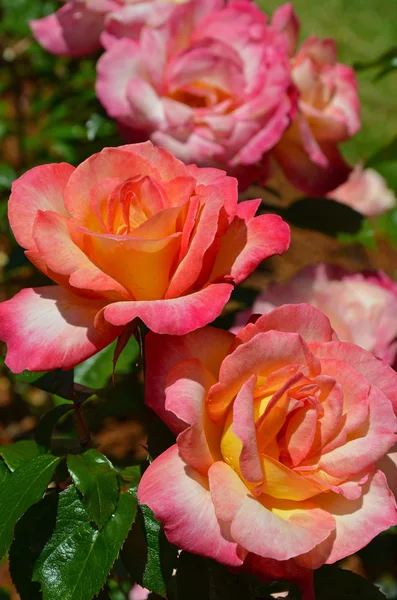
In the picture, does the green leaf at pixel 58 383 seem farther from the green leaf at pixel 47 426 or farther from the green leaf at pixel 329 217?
the green leaf at pixel 329 217

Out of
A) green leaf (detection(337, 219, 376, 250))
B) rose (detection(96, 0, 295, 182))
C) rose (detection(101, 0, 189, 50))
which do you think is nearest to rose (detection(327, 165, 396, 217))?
green leaf (detection(337, 219, 376, 250))

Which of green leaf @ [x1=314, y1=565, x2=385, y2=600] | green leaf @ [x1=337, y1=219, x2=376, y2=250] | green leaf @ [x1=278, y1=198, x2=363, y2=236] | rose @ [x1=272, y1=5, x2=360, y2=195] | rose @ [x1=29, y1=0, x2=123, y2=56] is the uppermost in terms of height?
rose @ [x1=29, y1=0, x2=123, y2=56]

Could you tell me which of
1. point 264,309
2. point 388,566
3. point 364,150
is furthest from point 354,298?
point 364,150

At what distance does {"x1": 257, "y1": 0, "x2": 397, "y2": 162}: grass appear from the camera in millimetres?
3521

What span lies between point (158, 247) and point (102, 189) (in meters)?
0.07

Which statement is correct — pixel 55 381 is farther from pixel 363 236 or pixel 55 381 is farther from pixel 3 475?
pixel 363 236

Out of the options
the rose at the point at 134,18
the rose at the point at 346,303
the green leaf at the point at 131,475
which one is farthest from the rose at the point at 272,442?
the rose at the point at 134,18

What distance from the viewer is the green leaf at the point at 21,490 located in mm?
603

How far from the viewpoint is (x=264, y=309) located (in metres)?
0.88

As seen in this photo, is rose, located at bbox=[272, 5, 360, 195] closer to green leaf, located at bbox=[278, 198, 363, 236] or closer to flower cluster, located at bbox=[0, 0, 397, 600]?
green leaf, located at bbox=[278, 198, 363, 236]

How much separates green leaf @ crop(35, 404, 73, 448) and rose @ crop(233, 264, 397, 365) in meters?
0.23

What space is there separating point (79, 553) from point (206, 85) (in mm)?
656

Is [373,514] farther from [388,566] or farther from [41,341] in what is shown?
[388,566]

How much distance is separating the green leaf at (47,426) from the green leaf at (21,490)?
75 mm
